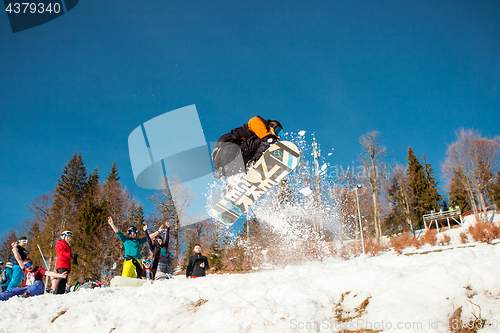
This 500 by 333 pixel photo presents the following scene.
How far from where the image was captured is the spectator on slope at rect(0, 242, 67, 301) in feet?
18.4

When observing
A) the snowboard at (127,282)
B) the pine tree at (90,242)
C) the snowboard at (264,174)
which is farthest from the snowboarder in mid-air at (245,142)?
the pine tree at (90,242)

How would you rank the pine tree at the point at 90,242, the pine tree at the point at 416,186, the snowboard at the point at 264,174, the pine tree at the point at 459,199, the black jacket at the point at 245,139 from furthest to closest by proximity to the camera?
the pine tree at the point at 416,186, the pine tree at the point at 459,199, the pine tree at the point at 90,242, the snowboard at the point at 264,174, the black jacket at the point at 245,139

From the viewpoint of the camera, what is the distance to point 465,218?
29578 millimetres

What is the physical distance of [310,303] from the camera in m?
2.64

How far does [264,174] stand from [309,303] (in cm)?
506

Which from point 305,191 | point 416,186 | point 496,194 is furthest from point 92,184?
point 496,194

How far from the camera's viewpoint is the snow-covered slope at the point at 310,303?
86.7 inches

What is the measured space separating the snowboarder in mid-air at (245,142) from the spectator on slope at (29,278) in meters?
4.19

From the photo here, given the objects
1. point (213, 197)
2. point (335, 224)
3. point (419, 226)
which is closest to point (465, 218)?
point (419, 226)

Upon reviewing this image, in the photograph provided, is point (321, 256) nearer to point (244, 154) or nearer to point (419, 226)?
point (244, 154)

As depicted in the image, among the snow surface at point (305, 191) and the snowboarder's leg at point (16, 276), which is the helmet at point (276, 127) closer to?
the snowboarder's leg at point (16, 276)

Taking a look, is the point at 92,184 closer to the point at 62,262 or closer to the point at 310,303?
the point at 62,262

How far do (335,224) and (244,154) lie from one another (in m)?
21.2

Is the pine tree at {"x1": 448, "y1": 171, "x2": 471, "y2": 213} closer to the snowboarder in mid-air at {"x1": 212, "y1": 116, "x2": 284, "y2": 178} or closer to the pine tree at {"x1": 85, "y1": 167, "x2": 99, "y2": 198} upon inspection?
the snowboarder in mid-air at {"x1": 212, "y1": 116, "x2": 284, "y2": 178}
